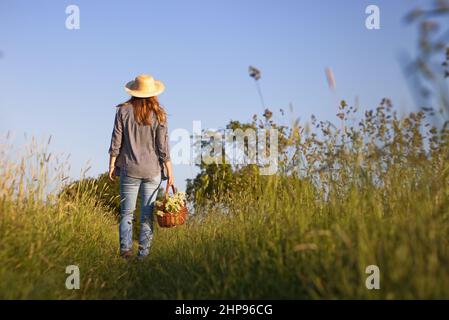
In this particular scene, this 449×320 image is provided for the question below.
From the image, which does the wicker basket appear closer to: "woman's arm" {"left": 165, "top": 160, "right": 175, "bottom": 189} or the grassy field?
"woman's arm" {"left": 165, "top": 160, "right": 175, "bottom": 189}

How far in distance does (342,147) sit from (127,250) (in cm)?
304

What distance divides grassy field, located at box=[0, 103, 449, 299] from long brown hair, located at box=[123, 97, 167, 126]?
1237 mm

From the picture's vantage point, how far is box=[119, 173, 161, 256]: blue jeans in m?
5.63

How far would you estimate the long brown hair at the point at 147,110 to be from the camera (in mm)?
5734

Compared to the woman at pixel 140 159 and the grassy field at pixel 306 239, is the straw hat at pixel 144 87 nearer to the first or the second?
the woman at pixel 140 159

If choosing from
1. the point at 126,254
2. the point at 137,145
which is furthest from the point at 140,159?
the point at 126,254

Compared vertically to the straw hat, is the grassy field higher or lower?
lower

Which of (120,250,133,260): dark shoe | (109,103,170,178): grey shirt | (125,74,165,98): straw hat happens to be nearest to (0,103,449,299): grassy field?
(120,250,133,260): dark shoe

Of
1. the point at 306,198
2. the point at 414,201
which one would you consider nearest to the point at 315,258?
the point at 414,201

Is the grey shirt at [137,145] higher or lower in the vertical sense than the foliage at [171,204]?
higher

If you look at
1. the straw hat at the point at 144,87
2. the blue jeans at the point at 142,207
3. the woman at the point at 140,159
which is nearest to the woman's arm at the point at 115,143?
the woman at the point at 140,159
